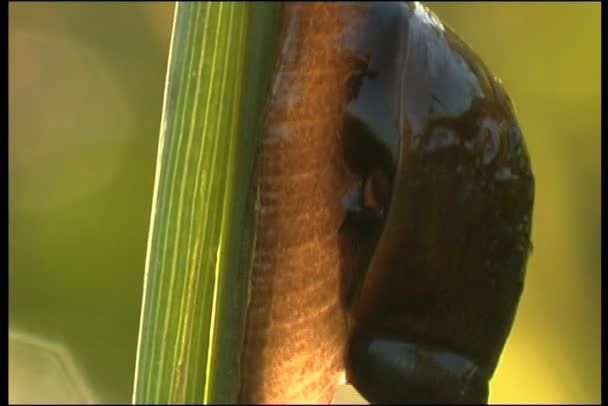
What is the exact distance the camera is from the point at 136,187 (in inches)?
61.8

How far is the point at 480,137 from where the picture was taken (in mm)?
514

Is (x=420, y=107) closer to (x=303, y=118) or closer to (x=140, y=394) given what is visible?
(x=303, y=118)

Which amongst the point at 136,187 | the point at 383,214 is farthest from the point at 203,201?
the point at 136,187

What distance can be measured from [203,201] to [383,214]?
0.09 meters

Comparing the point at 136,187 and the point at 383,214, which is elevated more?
the point at 383,214

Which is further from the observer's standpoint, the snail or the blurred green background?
Answer: the blurred green background

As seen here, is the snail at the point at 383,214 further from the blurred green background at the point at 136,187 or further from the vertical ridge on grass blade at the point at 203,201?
the blurred green background at the point at 136,187

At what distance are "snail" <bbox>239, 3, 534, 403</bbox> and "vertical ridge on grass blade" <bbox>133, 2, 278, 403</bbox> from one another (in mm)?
14

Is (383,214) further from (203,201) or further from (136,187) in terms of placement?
(136,187)

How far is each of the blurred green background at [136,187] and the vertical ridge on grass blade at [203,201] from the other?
3.47 feet

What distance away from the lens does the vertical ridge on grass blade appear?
1.48 feet

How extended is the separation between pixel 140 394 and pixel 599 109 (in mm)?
1137

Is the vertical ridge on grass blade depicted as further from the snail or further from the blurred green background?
the blurred green background

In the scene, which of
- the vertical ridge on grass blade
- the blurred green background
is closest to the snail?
the vertical ridge on grass blade
